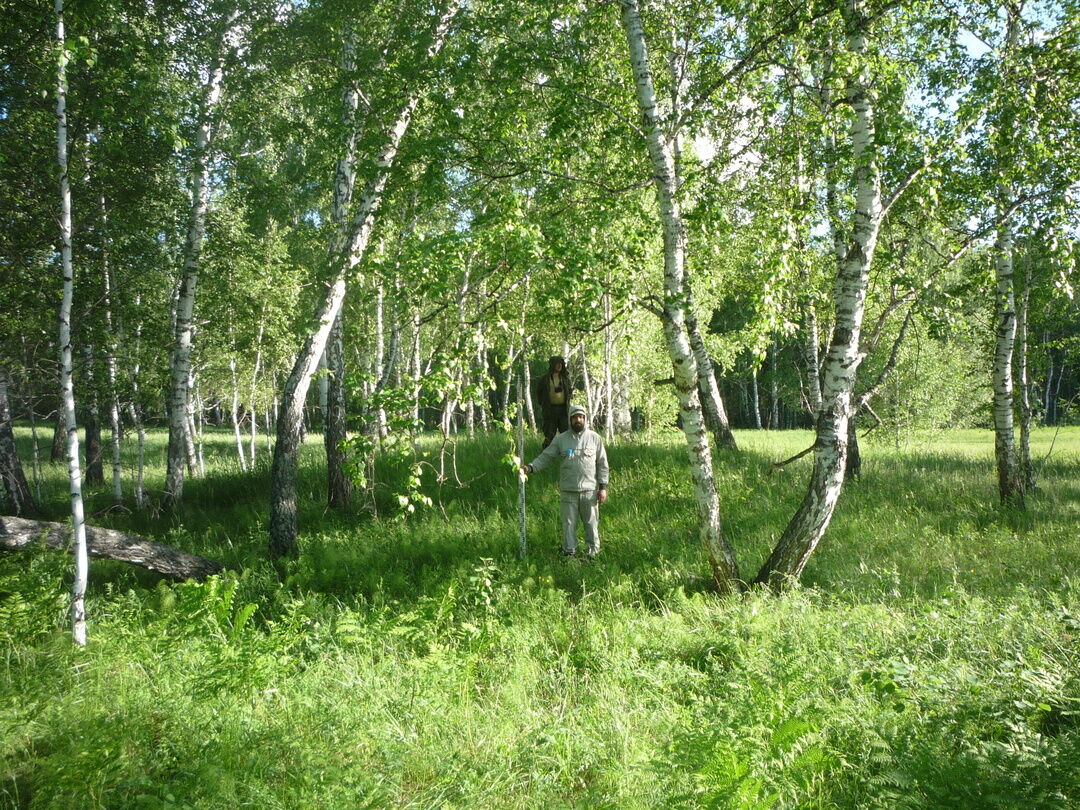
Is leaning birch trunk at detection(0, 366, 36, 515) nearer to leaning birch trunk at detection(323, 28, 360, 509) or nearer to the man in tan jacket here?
leaning birch trunk at detection(323, 28, 360, 509)

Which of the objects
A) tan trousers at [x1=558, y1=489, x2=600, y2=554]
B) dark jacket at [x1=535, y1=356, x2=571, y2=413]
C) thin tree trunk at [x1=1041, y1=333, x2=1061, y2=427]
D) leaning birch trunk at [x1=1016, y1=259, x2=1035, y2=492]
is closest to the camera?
tan trousers at [x1=558, y1=489, x2=600, y2=554]

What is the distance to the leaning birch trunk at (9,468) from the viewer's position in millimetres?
10245

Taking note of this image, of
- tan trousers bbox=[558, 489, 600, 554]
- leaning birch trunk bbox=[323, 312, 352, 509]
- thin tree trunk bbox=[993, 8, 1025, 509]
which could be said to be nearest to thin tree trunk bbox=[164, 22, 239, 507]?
leaning birch trunk bbox=[323, 312, 352, 509]

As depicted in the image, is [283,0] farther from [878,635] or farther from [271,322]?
[878,635]

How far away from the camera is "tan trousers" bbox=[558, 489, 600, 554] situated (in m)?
7.72

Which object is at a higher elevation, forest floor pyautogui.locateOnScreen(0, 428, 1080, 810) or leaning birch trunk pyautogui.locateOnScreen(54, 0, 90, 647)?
leaning birch trunk pyautogui.locateOnScreen(54, 0, 90, 647)

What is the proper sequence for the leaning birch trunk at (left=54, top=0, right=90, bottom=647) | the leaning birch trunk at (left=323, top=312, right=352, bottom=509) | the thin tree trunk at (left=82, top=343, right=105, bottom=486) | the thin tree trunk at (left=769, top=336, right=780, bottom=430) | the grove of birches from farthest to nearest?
the thin tree trunk at (left=769, top=336, right=780, bottom=430) < the thin tree trunk at (left=82, top=343, right=105, bottom=486) < the leaning birch trunk at (left=323, top=312, right=352, bottom=509) < the grove of birches < the leaning birch trunk at (left=54, top=0, right=90, bottom=647)

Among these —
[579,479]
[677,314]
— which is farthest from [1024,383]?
[579,479]

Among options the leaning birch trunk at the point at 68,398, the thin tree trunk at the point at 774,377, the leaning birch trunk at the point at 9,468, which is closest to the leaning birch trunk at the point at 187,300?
the leaning birch trunk at the point at 9,468

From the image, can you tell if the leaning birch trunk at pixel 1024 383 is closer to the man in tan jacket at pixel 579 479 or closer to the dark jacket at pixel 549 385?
the man in tan jacket at pixel 579 479

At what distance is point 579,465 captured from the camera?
7664 mm

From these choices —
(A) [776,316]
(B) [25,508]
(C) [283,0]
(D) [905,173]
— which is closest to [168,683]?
(A) [776,316]

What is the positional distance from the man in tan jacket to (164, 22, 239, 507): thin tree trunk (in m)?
7.90

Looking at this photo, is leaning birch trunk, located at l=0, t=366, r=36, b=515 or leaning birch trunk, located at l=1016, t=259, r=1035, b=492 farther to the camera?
leaning birch trunk, located at l=0, t=366, r=36, b=515
